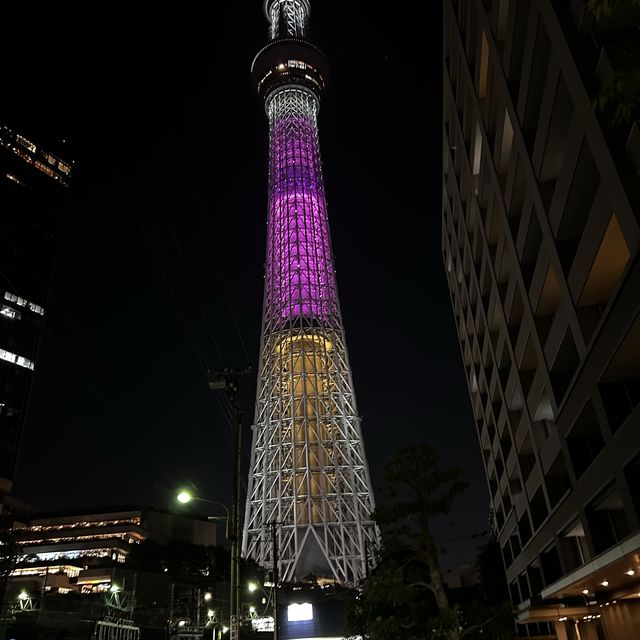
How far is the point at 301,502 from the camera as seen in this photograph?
62.0 m

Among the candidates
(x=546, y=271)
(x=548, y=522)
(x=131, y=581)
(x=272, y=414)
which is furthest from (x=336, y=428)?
(x=546, y=271)

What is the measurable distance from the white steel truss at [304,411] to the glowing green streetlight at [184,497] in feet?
136

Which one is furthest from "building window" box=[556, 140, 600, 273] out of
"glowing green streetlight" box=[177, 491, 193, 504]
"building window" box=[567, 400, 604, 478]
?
"glowing green streetlight" box=[177, 491, 193, 504]

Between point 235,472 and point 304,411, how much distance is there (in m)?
49.3

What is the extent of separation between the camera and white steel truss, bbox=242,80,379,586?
60281 mm

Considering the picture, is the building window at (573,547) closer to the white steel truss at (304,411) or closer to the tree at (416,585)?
the tree at (416,585)

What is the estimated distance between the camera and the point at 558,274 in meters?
18.3

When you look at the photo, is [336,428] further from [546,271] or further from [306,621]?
[546,271]

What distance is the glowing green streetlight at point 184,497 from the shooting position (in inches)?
601

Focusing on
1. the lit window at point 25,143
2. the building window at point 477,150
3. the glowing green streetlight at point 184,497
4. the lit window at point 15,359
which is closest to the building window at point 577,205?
the building window at point 477,150

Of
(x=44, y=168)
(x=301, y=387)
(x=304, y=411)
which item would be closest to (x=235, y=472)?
(x=304, y=411)

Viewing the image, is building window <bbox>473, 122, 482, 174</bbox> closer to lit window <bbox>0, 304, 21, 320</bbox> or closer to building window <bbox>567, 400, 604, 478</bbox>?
building window <bbox>567, 400, 604, 478</bbox>

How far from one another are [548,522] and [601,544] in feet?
22.2

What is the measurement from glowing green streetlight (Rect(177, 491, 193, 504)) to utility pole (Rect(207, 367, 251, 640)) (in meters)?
1.69
